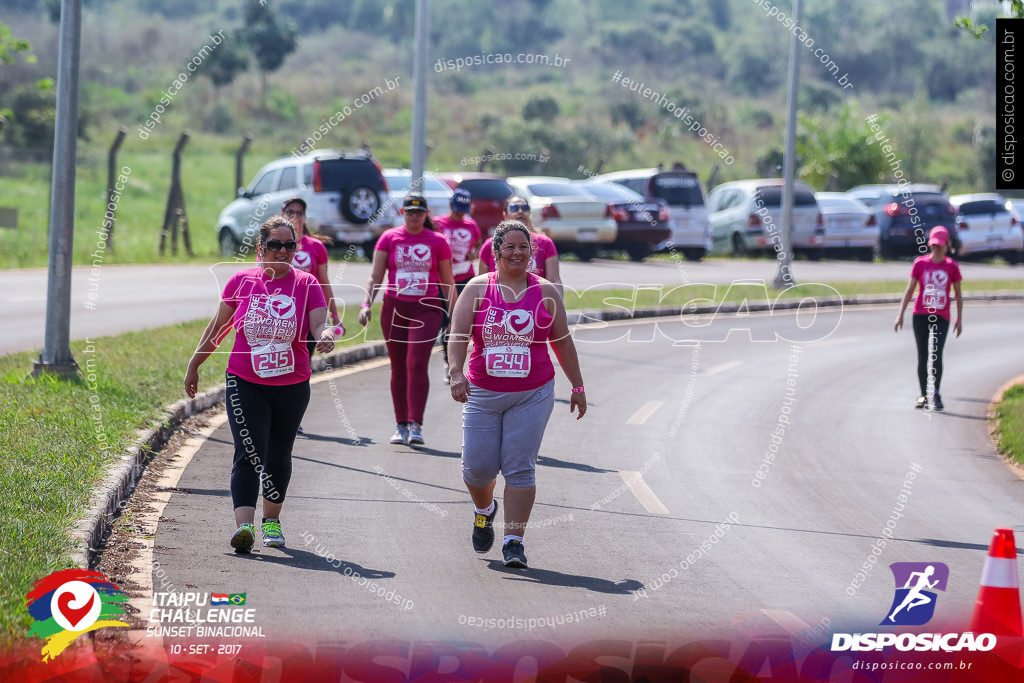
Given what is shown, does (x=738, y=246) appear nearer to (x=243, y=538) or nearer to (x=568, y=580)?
(x=568, y=580)

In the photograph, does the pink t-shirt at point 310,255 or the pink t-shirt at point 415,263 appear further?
the pink t-shirt at point 310,255

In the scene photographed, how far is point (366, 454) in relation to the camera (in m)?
10.9

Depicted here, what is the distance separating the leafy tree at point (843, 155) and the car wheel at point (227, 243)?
25.5 m

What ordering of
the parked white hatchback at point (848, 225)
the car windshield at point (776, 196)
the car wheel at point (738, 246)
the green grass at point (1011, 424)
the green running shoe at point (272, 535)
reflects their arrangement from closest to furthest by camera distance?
the green running shoe at point (272, 535) < the green grass at point (1011, 424) < the car windshield at point (776, 196) < the parked white hatchback at point (848, 225) < the car wheel at point (738, 246)

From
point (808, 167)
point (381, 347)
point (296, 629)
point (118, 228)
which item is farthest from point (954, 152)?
point (296, 629)

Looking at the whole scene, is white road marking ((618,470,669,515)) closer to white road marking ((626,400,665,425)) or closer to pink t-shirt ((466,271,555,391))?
pink t-shirt ((466,271,555,391))

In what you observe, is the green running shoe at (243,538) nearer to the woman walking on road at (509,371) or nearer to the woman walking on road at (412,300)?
the woman walking on road at (509,371)

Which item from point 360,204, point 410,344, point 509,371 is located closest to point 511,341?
point 509,371

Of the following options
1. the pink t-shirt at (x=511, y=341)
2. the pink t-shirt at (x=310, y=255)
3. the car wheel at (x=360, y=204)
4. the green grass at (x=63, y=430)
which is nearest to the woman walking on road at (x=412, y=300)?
the pink t-shirt at (x=310, y=255)

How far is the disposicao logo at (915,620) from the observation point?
6215mm

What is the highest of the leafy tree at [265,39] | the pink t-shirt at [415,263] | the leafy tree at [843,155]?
the leafy tree at [265,39]

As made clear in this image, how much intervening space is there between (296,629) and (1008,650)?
10.0 feet

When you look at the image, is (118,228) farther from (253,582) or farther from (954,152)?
(954,152)

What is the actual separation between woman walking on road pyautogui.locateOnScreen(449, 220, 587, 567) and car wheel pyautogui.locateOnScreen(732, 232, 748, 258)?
1064 inches
